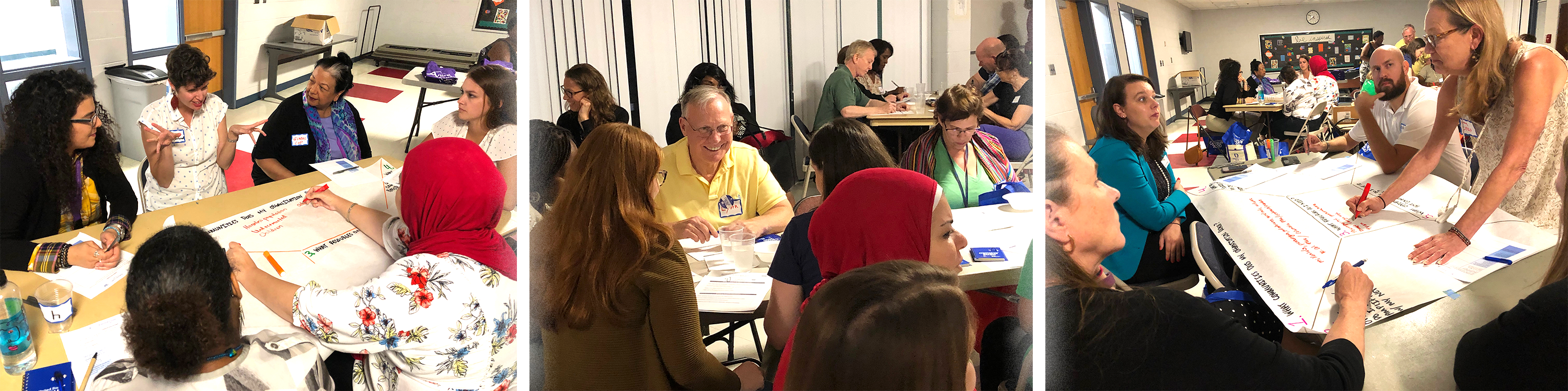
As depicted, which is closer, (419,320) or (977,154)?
(977,154)

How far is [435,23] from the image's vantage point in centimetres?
165

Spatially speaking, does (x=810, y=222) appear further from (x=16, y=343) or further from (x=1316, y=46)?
(x=16, y=343)

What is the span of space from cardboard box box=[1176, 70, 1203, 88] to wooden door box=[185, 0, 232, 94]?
5.49ft

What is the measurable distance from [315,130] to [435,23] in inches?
11.5

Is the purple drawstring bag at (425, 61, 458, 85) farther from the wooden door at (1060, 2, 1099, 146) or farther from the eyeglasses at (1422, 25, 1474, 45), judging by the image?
the eyeglasses at (1422, 25, 1474, 45)

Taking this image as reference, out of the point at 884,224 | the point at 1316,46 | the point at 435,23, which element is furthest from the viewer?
the point at 435,23

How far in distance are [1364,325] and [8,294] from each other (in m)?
2.38

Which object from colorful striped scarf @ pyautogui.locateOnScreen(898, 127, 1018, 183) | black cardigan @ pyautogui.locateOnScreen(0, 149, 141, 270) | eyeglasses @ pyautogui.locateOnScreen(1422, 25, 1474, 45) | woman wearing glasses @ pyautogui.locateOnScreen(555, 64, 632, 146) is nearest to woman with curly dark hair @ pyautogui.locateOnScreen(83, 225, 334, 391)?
black cardigan @ pyautogui.locateOnScreen(0, 149, 141, 270)

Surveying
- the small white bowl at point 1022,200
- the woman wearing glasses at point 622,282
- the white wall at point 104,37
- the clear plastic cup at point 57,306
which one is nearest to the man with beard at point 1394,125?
the small white bowl at point 1022,200

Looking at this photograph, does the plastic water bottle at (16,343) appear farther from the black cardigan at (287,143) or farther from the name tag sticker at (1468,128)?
the name tag sticker at (1468,128)

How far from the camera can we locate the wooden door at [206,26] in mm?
1558

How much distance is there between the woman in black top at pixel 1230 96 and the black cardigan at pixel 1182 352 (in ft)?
1.01

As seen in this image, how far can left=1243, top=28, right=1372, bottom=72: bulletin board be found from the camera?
4.64 ft

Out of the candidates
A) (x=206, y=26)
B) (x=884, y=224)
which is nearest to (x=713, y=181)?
(x=884, y=224)
